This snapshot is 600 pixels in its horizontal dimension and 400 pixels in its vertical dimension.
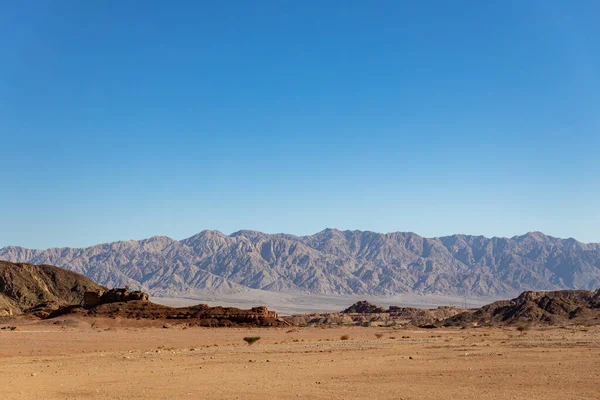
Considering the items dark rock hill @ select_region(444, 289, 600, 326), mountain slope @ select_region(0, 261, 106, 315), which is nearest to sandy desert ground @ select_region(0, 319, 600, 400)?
dark rock hill @ select_region(444, 289, 600, 326)

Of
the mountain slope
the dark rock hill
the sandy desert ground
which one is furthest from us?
the mountain slope

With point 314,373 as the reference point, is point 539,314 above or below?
above

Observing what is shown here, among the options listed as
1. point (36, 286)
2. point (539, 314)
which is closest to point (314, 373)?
point (539, 314)

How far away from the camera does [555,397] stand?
20.6 m

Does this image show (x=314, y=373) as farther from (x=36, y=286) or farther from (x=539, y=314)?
(x=36, y=286)

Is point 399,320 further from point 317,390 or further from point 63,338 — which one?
point 317,390

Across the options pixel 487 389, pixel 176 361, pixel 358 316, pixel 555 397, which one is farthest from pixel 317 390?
pixel 358 316

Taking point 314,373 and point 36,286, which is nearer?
point 314,373

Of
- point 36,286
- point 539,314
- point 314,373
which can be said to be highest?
point 36,286

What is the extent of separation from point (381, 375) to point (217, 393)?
25.4 ft

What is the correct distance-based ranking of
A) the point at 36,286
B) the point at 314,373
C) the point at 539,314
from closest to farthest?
the point at 314,373
the point at 539,314
the point at 36,286

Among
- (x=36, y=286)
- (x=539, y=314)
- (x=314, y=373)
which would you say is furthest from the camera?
(x=36, y=286)

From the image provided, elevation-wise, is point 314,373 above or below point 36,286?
below

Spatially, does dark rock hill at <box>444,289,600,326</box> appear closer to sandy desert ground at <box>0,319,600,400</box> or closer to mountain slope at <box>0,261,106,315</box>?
sandy desert ground at <box>0,319,600,400</box>
